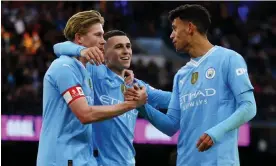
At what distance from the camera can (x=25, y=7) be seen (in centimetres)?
1761

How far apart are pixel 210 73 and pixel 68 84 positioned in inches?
40.3

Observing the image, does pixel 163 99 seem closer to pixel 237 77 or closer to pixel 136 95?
pixel 136 95

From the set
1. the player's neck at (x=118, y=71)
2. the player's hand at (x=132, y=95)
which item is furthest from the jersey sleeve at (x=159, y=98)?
the player's hand at (x=132, y=95)

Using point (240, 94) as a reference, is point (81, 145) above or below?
below

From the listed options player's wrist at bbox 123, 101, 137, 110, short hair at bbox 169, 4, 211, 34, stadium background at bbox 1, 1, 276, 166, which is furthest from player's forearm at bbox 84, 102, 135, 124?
stadium background at bbox 1, 1, 276, 166

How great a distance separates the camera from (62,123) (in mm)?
4895

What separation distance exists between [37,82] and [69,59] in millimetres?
9644

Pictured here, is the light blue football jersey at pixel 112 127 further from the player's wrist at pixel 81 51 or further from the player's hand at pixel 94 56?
the player's hand at pixel 94 56

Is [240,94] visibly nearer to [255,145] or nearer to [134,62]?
[255,145]

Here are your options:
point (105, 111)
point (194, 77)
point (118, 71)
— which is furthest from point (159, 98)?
point (105, 111)

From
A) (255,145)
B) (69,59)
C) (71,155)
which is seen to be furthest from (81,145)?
(255,145)

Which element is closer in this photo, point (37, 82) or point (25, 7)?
point (37, 82)

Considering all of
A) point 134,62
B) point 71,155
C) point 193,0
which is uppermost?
point 193,0

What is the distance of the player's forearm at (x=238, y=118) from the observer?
15.1 ft
